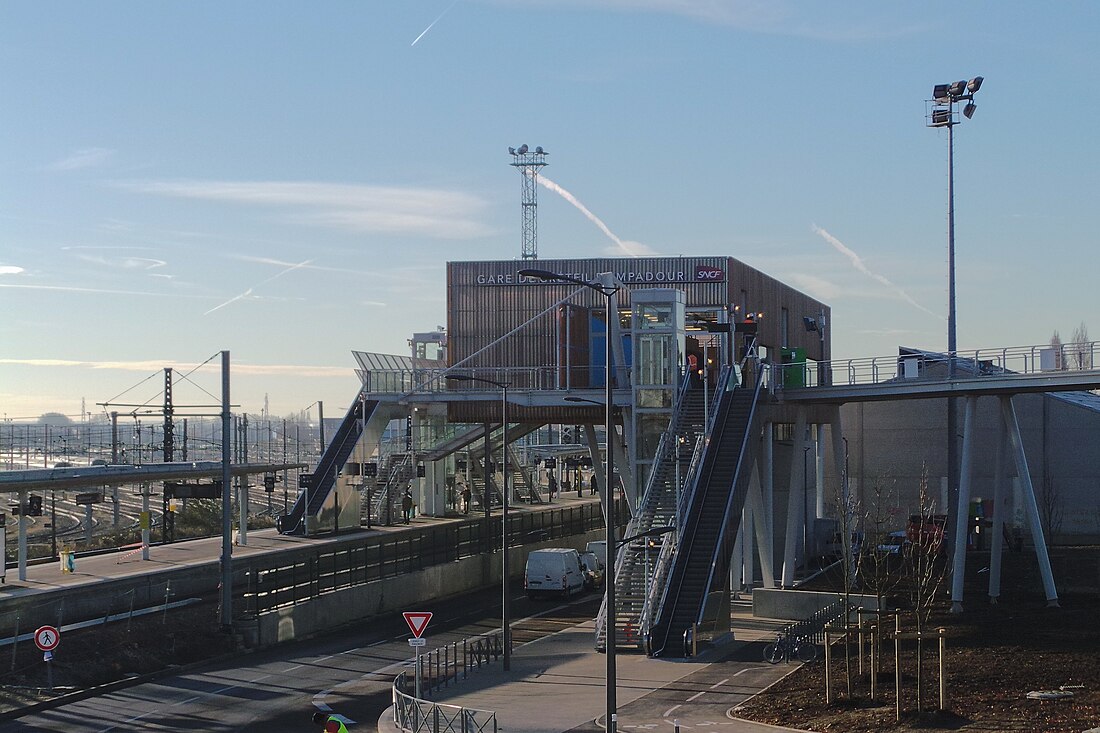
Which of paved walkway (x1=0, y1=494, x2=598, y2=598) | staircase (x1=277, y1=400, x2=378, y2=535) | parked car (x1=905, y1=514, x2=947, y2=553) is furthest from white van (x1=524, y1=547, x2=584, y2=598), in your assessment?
parked car (x1=905, y1=514, x2=947, y2=553)

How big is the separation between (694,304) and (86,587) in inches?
1142

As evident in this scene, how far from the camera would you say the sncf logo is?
58.5 m

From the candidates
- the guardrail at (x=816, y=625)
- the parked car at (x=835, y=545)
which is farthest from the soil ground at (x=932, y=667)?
the parked car at (x=835, y=545)

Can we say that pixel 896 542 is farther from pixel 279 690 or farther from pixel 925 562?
pixel 279 690

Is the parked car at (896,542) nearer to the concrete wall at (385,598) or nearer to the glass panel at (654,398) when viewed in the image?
the glass panel at (654,398)

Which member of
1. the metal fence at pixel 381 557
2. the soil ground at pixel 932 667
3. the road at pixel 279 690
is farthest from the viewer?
the metal fence at pixel 381 557

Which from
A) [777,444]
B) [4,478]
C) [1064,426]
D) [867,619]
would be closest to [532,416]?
[777,444]

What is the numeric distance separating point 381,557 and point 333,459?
12.3 m

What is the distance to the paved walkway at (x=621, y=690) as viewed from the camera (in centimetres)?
2866

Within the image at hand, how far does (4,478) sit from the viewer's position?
40812 mm

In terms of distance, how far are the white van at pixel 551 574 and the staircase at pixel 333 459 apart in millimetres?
11755

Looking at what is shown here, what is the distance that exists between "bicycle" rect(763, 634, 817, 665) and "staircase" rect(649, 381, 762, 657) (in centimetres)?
233

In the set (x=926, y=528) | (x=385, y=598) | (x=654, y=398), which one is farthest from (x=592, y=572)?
(x=926, y=528)

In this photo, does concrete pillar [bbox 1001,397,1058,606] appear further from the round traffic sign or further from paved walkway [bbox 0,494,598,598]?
the round traffic sign
